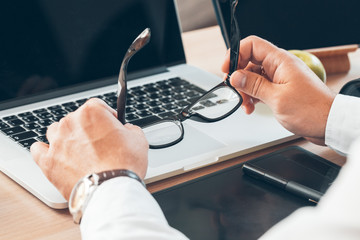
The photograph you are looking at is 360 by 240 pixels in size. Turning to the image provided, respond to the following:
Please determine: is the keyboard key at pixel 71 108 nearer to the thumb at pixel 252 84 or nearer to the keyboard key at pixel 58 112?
the keyboard key at pixel 58 112

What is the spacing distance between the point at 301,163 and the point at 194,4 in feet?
4.06

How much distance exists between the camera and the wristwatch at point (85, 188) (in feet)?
1.85

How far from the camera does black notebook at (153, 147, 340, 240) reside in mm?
614

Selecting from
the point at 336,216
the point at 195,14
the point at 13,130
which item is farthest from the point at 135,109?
the point at 195,14

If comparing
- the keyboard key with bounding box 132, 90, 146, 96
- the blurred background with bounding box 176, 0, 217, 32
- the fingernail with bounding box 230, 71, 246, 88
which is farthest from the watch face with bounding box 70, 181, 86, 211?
the blurred background with bounding box 176, 0, 217, 32

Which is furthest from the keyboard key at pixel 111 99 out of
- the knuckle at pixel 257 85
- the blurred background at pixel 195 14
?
the blurred background at pixel 195 14

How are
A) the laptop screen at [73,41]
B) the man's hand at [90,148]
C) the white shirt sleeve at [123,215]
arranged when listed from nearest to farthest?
the white shirt sleeve at [123,215]
the man's hand at [90,148]
the laptop screen at [73,41]

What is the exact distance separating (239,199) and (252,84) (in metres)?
0.24

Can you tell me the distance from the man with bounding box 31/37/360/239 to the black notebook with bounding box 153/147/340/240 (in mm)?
73

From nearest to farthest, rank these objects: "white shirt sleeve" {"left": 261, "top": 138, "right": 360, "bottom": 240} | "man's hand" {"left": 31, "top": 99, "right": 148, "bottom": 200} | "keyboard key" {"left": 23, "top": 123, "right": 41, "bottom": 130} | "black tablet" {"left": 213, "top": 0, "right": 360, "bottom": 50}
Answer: "white shirt sleeve" {"left": 261, "top": 138, "right": 360, "bottom": 240} → "man's hand" {"left": 31, "top": 99, "right": 148, "bottom": 200} → "keyboard key" {"left": 23, "top": 123, "right": 41, "bottom": 130} → "black tablet" {"left": 213, "top": 0, "right": 360, "bottom": 50}

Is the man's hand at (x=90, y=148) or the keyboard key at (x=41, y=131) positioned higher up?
the man's hand at (x=90, y=148)

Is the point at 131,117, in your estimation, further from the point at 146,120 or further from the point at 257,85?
the point at 257,85

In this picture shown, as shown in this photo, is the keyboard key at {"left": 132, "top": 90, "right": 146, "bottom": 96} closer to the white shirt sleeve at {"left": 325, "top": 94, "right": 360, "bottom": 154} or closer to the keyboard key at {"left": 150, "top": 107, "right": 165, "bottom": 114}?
the keyboard key at {"left": 150, "top": 107, "right": 165, "bottom": 114}

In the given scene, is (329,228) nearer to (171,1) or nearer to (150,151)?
(150,151)
